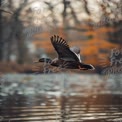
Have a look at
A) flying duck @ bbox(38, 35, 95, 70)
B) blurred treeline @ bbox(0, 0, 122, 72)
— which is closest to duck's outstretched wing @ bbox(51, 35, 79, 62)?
flying duck @ bbox(38, 35, 95, 70)

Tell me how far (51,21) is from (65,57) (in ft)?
69.9

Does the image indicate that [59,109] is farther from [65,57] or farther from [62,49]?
[62,49]

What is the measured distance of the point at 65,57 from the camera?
15156 millimetres

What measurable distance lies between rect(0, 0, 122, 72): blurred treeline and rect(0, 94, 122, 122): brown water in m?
2.52

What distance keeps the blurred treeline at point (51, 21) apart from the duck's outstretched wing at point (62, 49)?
5.21ft

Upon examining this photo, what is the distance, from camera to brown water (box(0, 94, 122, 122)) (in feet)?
56.0

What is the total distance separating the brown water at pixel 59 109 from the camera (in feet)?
56.0

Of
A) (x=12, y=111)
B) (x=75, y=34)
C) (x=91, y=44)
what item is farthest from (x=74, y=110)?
(x=75, y=34)

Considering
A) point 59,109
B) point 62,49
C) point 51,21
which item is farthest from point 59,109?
point 51,21

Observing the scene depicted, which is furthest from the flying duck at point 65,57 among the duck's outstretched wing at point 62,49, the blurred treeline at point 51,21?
the blurred treeline at point 51,21

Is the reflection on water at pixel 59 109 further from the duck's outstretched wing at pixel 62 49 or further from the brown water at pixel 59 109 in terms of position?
the duck's outstretched wing at pixel 62 49

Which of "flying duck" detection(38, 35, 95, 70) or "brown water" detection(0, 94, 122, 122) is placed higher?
"flying duck" detection(38, 35, 95, 70)

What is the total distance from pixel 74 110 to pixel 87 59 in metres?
38.7

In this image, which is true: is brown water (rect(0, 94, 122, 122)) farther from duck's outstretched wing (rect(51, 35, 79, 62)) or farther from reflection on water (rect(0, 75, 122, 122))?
duck's outstretched wing (rect(51, 35, 79, 62))
